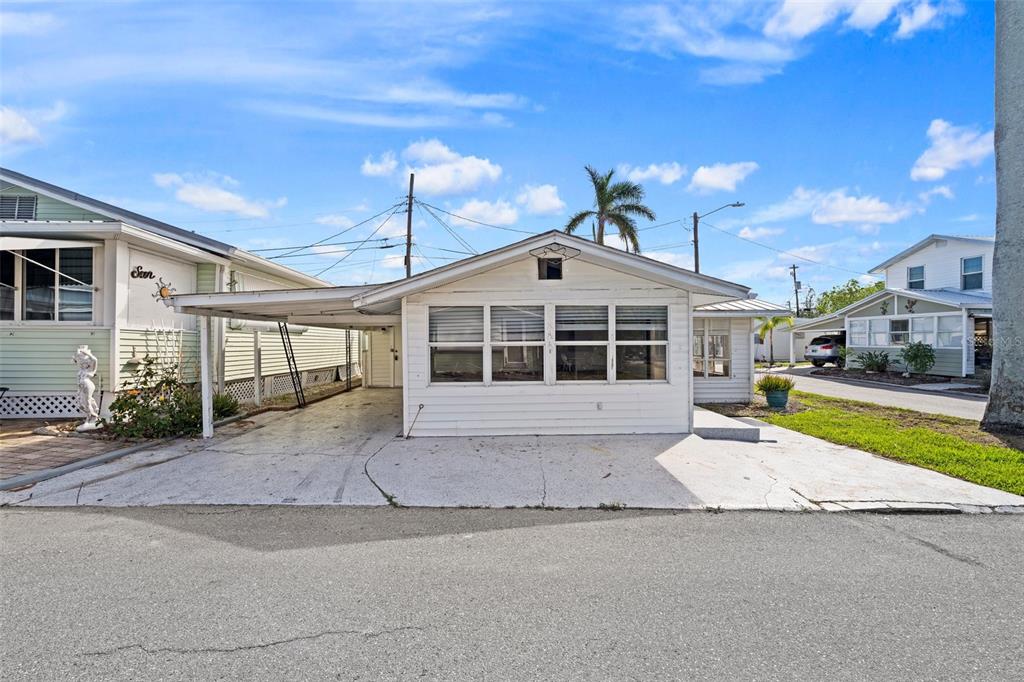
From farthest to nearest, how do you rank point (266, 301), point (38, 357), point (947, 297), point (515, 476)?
point (947, 297), point (38, 357), point (266, 301), point (515, 476)

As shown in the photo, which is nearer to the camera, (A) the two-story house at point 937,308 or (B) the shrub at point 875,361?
(A) the two-story house at point 937,308

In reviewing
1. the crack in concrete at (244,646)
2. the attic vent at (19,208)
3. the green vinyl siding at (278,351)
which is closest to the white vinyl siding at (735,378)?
the green vinyl siding at (278,351)

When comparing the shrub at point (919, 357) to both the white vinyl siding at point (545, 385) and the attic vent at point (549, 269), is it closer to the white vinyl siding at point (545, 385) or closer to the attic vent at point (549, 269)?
the white vinyl siding at point (545, 385)

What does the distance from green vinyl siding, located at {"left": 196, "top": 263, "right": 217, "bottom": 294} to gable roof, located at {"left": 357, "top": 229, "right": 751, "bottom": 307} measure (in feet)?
19.4

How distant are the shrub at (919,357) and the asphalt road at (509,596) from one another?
17.2 metres

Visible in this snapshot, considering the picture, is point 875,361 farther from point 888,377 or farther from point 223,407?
point 223,407

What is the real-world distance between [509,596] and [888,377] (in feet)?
70.9

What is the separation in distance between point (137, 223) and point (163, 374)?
3850mm

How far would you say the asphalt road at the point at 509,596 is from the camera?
99.2 inches

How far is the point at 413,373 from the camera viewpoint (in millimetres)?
8312

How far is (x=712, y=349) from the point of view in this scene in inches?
514

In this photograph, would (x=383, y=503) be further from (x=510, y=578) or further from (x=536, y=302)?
(x=536, y=302)

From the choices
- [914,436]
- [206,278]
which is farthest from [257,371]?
[914,436]

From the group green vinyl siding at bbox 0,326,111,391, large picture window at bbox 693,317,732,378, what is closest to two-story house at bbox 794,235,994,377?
large picture window at bbox 693,317,732,378
